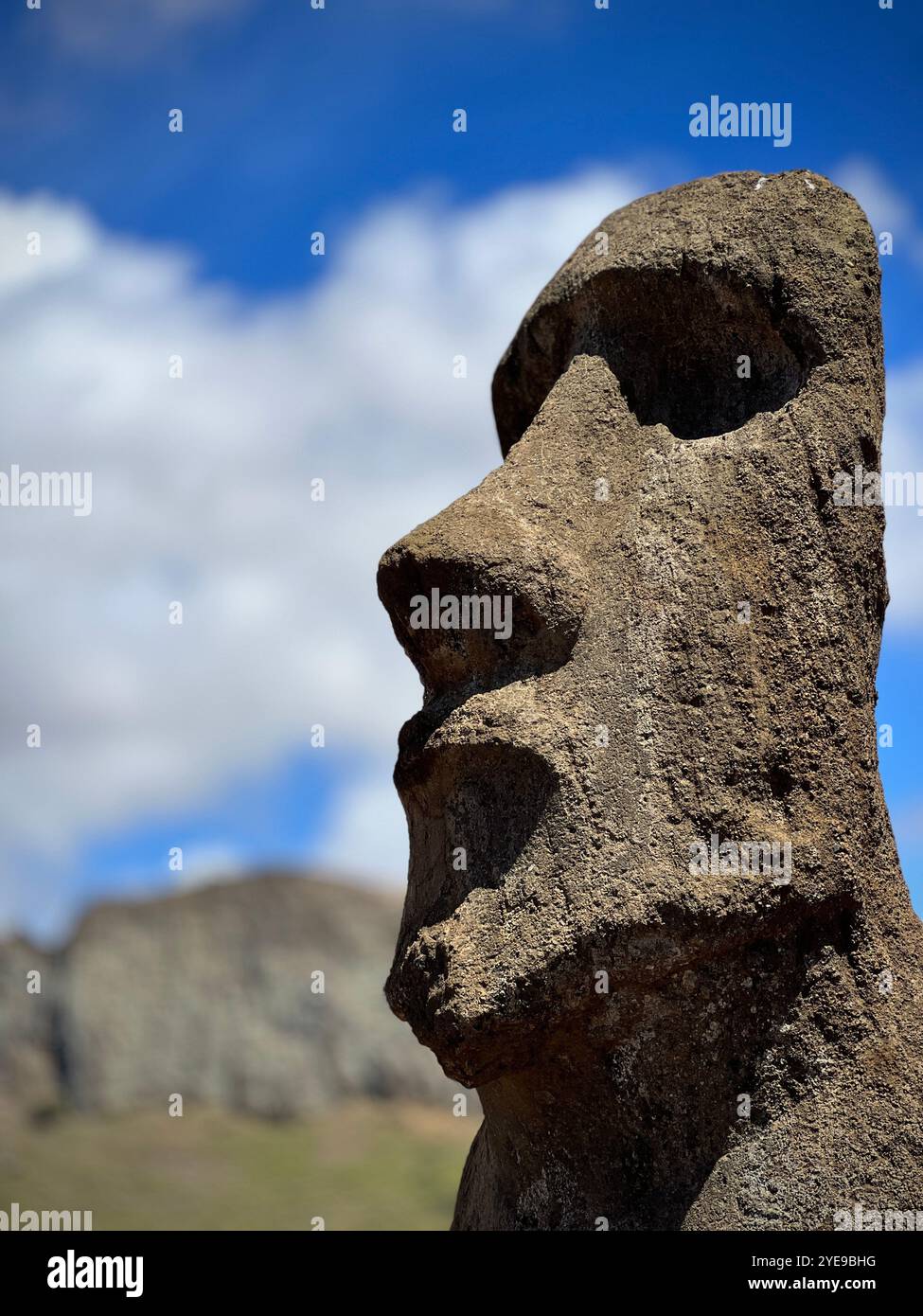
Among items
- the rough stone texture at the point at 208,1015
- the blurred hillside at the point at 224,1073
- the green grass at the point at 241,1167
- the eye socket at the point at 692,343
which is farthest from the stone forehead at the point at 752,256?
the rough stone texture at the point at 208,1015

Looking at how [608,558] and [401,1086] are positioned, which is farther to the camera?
[401,1086]

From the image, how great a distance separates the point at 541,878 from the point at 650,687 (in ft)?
1.72

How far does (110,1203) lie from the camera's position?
19.2m

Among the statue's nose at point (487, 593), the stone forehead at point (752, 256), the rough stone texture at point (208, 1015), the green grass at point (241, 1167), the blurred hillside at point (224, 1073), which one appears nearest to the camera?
the statue's nose at point (487, 593)

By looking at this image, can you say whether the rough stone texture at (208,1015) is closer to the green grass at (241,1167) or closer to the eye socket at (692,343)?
the green grass at (241,1167)

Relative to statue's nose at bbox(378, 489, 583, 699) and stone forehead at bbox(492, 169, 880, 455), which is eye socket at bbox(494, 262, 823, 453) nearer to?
stone forehead at bbox(492, 169, 880, 455)

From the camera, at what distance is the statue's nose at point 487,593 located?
3814 mm

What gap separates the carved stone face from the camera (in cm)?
353

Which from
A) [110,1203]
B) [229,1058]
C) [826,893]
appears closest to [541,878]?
[826,893]

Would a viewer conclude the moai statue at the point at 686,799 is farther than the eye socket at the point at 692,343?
No

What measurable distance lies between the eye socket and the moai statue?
1cm

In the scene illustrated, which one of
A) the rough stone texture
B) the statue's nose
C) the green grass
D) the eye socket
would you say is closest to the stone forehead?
the eye socket

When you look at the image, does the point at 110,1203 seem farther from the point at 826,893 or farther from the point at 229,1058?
the point at 826,893

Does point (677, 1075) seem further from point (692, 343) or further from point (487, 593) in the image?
point (692, 343)
